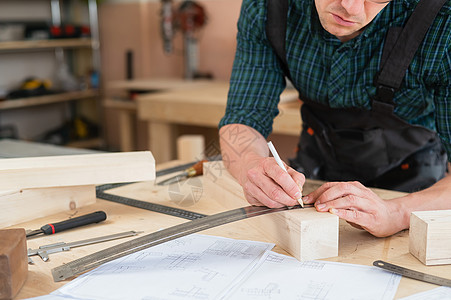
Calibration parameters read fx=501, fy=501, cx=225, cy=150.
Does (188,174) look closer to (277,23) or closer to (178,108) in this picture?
(277,23)

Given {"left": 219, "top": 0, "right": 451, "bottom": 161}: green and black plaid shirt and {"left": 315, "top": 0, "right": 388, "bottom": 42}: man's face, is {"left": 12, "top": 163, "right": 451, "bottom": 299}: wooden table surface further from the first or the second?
{"left": 315, "top": 0, "right": 388, "bottom": 42}: man's face

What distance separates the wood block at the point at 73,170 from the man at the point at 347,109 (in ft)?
0.81

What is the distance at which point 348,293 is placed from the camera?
793mm

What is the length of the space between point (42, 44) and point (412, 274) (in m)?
3.98

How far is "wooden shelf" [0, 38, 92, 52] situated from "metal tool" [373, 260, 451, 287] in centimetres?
375

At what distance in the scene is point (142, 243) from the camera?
910 mm

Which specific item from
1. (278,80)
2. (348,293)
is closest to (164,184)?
(278,80)

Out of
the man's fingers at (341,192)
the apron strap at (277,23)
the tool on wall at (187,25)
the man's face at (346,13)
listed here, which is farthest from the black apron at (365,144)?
the tool on wall at (187,25)

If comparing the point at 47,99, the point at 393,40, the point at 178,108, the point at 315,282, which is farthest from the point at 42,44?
the point at 315,282

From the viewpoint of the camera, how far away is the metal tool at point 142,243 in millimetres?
861

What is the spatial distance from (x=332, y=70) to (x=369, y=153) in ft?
1.09

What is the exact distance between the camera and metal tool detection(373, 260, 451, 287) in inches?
32.5

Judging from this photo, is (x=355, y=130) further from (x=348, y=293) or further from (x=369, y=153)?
(x=348, y=293)

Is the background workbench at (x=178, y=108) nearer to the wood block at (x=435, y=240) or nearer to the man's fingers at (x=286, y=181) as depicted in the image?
the man's fingers at (x=286, y=181)
